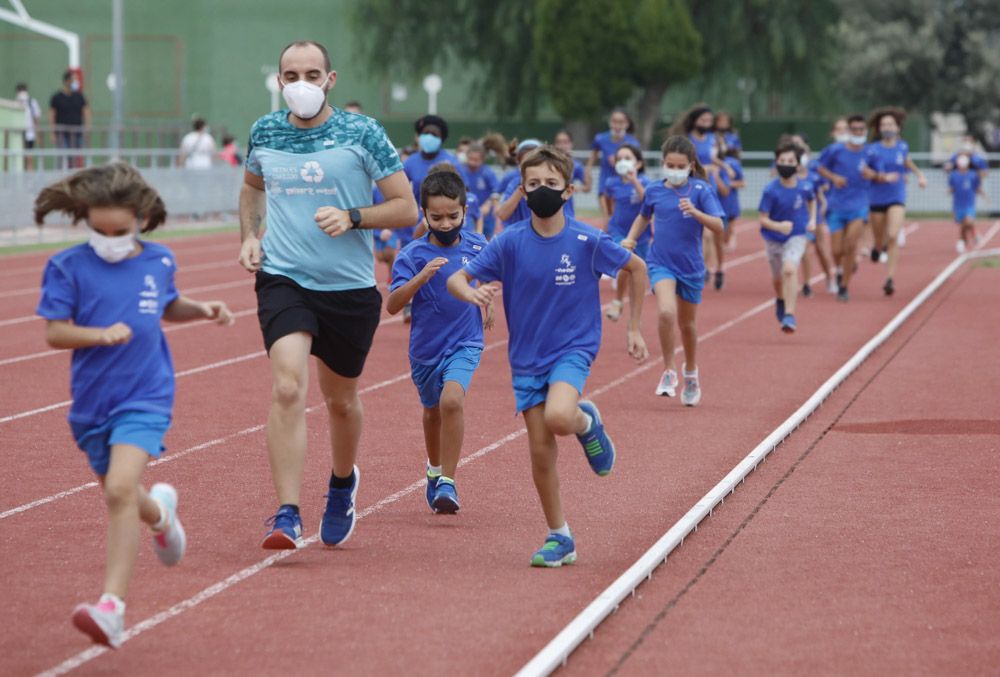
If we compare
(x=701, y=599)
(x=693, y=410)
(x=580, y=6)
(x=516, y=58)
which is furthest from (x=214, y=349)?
(x=516, y=58)

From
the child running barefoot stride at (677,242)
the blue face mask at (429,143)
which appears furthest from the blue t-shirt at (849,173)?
the child running barefoot stride at (677,242)

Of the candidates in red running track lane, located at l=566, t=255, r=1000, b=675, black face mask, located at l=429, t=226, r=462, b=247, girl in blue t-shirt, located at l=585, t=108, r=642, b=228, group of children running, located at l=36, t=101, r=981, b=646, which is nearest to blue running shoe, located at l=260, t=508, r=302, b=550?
group of children running, located at l=36, t=101, r=981, b=646

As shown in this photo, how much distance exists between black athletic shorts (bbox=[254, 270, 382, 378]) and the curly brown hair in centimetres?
129

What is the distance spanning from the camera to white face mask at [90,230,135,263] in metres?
6.09

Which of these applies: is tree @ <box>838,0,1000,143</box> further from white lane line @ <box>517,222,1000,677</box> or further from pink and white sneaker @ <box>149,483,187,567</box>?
pink and white sneaker @ <box>149,483,187,567</box>

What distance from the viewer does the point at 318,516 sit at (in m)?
8.59

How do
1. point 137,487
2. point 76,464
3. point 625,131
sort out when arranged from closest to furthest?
1. point 137,487
2. point 76,464
3. point 625,131

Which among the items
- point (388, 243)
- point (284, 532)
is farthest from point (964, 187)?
point (284, 532)

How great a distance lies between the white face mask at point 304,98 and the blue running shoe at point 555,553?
203 cm

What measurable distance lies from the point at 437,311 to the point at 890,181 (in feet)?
48.0

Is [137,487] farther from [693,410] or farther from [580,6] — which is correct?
[580,6]

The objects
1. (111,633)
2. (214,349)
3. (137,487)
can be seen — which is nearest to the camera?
(111,633)

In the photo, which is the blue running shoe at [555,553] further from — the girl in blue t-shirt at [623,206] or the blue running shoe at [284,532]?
the girl in blue t-shirt at [623,206]

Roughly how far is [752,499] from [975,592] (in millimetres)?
1990
